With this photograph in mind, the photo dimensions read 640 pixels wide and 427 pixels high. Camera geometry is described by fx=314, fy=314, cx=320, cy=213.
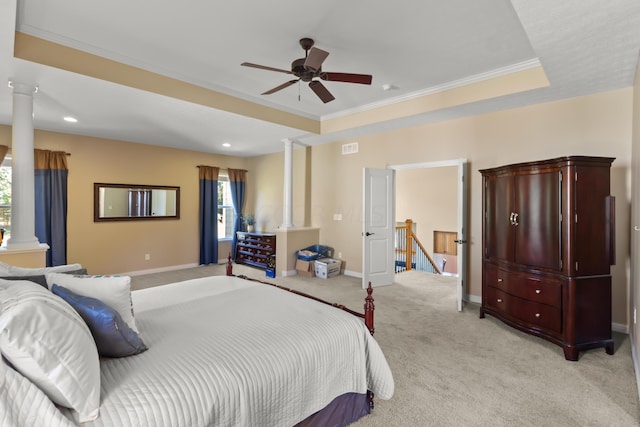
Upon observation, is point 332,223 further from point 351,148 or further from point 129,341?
point 129,341

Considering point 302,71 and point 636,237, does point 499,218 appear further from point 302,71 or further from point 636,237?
point 302,71

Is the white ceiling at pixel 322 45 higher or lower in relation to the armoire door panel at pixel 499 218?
higher

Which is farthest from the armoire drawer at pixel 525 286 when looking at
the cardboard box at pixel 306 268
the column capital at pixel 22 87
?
the column capital at pixel 22 87

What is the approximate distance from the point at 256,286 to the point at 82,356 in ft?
5.19

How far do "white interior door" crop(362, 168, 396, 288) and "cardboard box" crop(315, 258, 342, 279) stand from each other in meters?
0.86

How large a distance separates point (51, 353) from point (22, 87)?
11.2ft

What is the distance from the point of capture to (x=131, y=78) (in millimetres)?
3293

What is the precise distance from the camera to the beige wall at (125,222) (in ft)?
17.2

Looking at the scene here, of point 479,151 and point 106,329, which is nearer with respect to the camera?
point 106,329

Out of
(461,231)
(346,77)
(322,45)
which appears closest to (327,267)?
(461,231)

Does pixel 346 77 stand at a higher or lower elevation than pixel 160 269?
higher

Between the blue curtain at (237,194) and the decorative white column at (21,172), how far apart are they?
13.6ft

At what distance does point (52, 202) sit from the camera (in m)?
4.91

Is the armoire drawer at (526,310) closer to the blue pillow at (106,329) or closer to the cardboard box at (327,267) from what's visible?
the cardboard box at (327,267)
